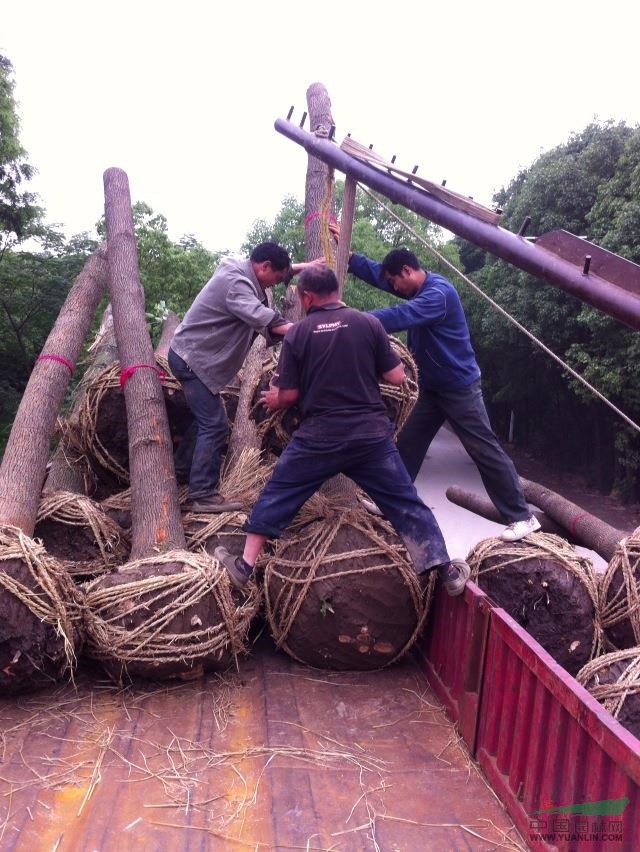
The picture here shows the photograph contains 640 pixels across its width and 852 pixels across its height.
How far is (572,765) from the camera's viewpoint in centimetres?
213

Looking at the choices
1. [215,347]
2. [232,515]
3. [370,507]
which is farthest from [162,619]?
[215,347]

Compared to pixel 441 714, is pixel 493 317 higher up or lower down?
higher up

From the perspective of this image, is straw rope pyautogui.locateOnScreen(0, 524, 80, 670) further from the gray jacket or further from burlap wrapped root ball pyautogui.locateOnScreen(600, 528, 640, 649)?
burlap wrapped root ball pyautogui.locateOnScreen(600, 528, 640, 649)

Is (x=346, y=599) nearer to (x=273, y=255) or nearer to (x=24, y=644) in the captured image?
(x=24, y=644)

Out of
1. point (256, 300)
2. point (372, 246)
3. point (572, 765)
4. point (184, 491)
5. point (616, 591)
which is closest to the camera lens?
point (572, 765)

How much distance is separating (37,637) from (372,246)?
1477cm

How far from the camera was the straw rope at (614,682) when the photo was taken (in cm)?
251

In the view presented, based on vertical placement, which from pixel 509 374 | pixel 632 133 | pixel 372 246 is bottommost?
pixel 509 374

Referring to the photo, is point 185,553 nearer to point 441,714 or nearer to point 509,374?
point 441,714

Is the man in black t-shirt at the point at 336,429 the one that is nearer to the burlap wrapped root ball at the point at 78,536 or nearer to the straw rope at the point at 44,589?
the straw rope at the point at 44,589

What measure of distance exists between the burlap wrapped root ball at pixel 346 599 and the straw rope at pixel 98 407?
1.63 meters

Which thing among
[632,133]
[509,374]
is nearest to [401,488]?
[632,133]

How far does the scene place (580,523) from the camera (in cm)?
507

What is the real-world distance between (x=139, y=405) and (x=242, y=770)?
2.18 metres
